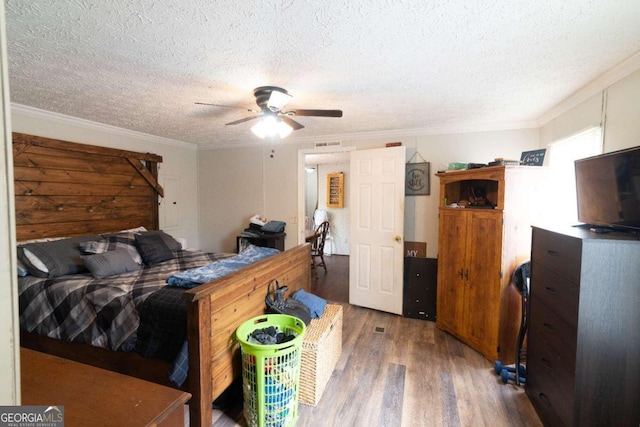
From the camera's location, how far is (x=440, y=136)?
11.4 feet

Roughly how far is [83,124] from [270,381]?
11.7ft

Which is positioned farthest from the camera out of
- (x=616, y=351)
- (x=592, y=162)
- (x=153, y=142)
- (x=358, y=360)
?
(x=153, y=142)

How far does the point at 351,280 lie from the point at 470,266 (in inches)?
59.8

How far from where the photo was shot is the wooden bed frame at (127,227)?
1536 millimetres

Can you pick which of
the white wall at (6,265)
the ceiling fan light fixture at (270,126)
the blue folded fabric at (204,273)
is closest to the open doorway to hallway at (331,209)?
the blue folded fabric at (204,273)

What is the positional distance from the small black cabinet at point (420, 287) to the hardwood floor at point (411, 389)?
31 cm

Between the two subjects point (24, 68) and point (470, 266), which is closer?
point (24, 68)

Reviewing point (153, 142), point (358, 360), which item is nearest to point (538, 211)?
point (358, 360)

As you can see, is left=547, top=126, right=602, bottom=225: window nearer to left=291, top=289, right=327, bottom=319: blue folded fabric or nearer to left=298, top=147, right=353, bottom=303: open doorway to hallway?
left=291, top=289, right=327, bottom=319: blue folded fabric

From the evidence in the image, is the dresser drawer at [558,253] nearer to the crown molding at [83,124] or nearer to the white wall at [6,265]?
the white wall at [6,265]

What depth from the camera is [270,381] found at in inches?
63.4

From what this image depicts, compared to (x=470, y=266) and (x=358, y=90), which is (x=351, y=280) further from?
(x=358, y=90)

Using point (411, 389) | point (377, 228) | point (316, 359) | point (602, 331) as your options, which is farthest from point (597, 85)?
point (316, 359)

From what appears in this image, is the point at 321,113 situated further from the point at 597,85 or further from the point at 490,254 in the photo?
the point at 597,85
